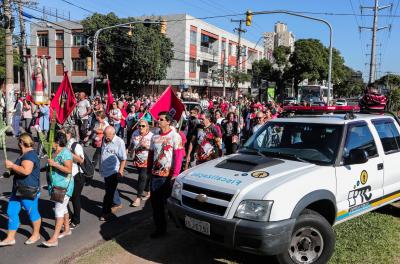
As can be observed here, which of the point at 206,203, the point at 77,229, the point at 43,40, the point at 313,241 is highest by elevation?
the point at 43,40

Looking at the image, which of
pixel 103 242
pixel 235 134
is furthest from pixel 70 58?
pixel 103 242

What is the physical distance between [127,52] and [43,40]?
2151 centimetres

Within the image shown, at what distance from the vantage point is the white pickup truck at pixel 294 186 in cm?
403

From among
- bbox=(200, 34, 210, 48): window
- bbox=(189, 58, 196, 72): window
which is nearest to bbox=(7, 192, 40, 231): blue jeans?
bbox=(189, 58, 196, 72): window

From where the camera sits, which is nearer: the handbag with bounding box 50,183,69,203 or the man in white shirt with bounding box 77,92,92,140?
the handbag with bounding box 50,183,69,203

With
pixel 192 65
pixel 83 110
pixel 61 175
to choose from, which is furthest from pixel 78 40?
pixel 61 175

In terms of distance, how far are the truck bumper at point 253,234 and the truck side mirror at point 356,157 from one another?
1249mm

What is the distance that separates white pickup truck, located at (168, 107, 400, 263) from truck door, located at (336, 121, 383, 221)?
0.5 inches

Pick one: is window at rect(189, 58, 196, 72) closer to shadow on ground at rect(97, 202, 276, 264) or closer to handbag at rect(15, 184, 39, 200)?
shadow on ground at rect(97, 202, 276, 264)

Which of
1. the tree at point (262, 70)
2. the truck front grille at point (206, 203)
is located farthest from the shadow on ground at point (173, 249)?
the tree at point (262, 70)

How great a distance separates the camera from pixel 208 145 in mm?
7504

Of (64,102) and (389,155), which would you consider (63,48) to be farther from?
(389,155)

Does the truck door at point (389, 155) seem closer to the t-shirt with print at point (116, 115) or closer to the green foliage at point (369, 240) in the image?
the green foliage at point (369, 240)

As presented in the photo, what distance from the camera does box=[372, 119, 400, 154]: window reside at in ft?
18.5
